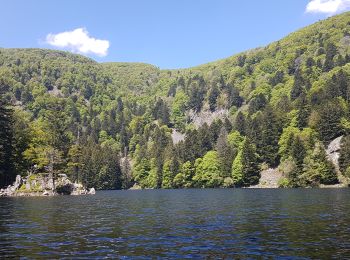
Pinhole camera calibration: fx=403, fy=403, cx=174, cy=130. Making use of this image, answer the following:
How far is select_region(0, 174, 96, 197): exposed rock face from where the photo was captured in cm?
11522

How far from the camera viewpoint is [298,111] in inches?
7407

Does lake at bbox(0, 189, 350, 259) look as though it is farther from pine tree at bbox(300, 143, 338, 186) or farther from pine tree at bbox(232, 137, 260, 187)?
pine tree at bbox(232, 137, 260, 187)

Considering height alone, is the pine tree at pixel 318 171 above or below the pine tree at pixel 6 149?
below

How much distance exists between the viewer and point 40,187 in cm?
12150

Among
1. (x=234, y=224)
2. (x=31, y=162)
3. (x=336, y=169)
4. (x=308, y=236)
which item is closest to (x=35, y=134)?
(x=31, y=162)

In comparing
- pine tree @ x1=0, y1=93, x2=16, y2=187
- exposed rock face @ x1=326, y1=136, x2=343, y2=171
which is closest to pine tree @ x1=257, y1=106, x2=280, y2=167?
exposed rock face @ x1=326, y1=136, x2=343, y2=171

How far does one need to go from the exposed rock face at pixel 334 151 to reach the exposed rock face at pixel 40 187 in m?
93.0

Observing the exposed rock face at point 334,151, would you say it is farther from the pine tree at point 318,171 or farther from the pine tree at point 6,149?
the pine tree at point 6,149

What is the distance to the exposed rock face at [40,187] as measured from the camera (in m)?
Answer: 115

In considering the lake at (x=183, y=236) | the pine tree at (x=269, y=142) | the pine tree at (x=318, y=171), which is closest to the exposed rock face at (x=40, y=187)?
the lake at (x=183, y=236)

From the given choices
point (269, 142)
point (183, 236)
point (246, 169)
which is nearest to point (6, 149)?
point (246, 169)

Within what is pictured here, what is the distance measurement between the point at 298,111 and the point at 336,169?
47.0m

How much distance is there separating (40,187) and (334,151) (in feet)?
355

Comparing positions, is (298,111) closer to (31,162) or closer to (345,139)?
(345,139)
